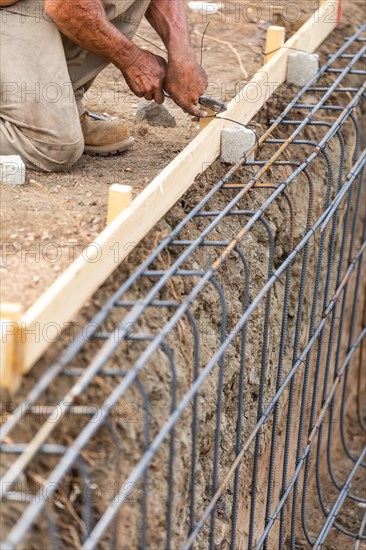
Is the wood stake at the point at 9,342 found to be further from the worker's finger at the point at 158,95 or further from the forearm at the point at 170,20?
the forearm at the point at 170,20

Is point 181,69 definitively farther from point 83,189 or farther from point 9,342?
point 9,342

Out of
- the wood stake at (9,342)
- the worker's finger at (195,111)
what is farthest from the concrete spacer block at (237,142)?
the wood stake at (9,342)

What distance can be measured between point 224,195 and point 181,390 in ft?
4.08

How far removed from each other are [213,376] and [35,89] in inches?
57.7

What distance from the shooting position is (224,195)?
470cm

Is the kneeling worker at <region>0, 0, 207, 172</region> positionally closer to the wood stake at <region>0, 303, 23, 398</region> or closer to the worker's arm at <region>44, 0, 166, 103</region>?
the worker's arm at <region>44, 0, 166, 103</region>

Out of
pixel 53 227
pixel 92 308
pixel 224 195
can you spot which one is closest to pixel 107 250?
pixel 92 308

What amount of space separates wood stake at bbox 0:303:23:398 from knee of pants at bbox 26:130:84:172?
1589 mm

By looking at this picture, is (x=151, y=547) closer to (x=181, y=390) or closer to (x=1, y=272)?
(x=181, y=390)

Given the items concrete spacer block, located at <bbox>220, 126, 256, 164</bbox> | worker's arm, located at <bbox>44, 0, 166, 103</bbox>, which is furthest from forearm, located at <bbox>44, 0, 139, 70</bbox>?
concrete spacer block, located at <bbox>220, 126, 256, 164</bbox>

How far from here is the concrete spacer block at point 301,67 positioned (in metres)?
5.81

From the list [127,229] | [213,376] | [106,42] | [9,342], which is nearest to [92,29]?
[106,42]

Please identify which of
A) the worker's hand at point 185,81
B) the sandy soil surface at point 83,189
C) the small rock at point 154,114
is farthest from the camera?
the small rock at point 154,114

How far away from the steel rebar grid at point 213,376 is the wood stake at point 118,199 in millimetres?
245
